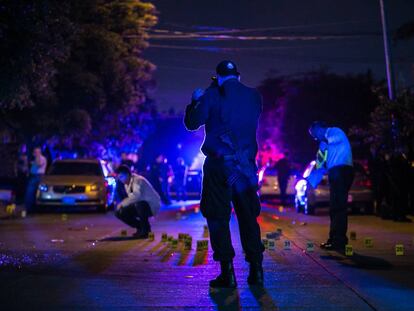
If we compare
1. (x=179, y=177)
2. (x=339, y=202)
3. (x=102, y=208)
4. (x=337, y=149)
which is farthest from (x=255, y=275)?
(x=179, y=177)

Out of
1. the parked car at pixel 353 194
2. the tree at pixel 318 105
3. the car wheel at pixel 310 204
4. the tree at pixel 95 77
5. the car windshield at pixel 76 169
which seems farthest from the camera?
the tree at pixel 318 105

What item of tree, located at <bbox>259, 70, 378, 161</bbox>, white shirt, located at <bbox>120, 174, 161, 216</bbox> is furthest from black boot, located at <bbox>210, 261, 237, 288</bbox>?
tree, located at <bbox>259, 70, 378, 161</bbox>

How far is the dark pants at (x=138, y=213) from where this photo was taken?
1108 cm

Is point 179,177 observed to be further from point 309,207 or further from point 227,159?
point 227,159

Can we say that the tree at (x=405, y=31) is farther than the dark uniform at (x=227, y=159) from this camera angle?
Yes

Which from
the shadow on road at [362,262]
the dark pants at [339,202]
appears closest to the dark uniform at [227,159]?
the shadow on road at [362,262]

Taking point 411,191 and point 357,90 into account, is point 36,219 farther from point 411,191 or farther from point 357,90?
point 357,90

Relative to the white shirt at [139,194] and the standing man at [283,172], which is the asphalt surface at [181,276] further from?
the standing man at [283,172]

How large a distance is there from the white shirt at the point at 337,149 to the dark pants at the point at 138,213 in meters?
3.49

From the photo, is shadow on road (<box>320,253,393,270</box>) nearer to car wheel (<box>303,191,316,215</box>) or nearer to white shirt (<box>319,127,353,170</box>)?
white shirt (<box>319,127,353,170</box>)

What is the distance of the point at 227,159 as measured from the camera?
581cm

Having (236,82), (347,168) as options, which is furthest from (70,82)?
(236,82)

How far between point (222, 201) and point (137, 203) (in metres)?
5.40

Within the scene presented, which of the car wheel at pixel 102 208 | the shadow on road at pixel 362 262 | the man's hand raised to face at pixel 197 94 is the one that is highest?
the man's hand raised to face at pixel 197 94
